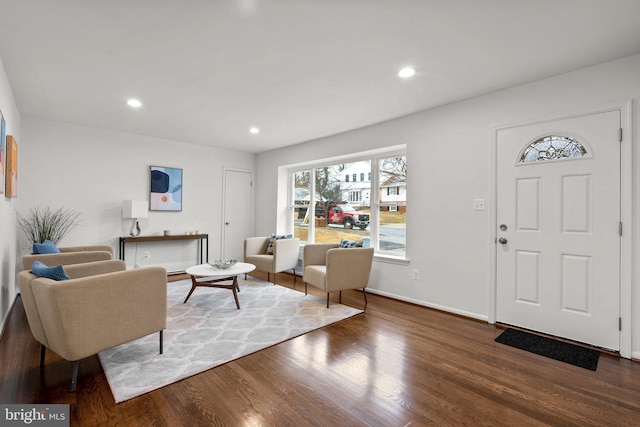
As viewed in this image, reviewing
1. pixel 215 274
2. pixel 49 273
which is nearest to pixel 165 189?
pixel 215 274

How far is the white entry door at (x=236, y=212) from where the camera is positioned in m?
5.85

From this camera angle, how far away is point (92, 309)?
1.81 metres

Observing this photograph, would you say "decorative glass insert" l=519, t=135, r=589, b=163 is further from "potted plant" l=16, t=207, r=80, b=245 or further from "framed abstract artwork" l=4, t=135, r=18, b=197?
"potted plant" l=16, t=207, r=80, b=245

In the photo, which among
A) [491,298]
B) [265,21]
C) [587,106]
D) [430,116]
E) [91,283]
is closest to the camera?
[91,283]

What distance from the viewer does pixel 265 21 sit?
192 centimetres

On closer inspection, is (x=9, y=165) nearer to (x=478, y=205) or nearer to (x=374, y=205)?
(x=374, y=205)

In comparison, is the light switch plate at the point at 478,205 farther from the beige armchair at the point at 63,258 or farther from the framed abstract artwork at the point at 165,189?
the framed abstract artwork at the point at 165,189

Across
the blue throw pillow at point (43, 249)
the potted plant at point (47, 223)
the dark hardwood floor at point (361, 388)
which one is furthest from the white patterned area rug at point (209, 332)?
the potted plant at point (47, 223)

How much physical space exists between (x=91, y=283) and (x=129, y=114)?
2.80 m

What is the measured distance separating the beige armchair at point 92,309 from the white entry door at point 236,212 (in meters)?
3.71

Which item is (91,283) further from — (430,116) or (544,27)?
(430,116)

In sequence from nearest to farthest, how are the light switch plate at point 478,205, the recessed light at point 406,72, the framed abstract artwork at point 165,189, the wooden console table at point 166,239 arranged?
1. the recessed light at point 406,72
2. the light switch plate at point 478,205
3. the wooden console table at point 166,239
4. the framed abstract artwork at point 165,189

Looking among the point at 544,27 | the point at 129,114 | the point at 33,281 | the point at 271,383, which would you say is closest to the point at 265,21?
the point at 544,27

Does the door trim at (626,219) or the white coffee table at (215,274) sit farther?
the white coffee table at (215,274)
